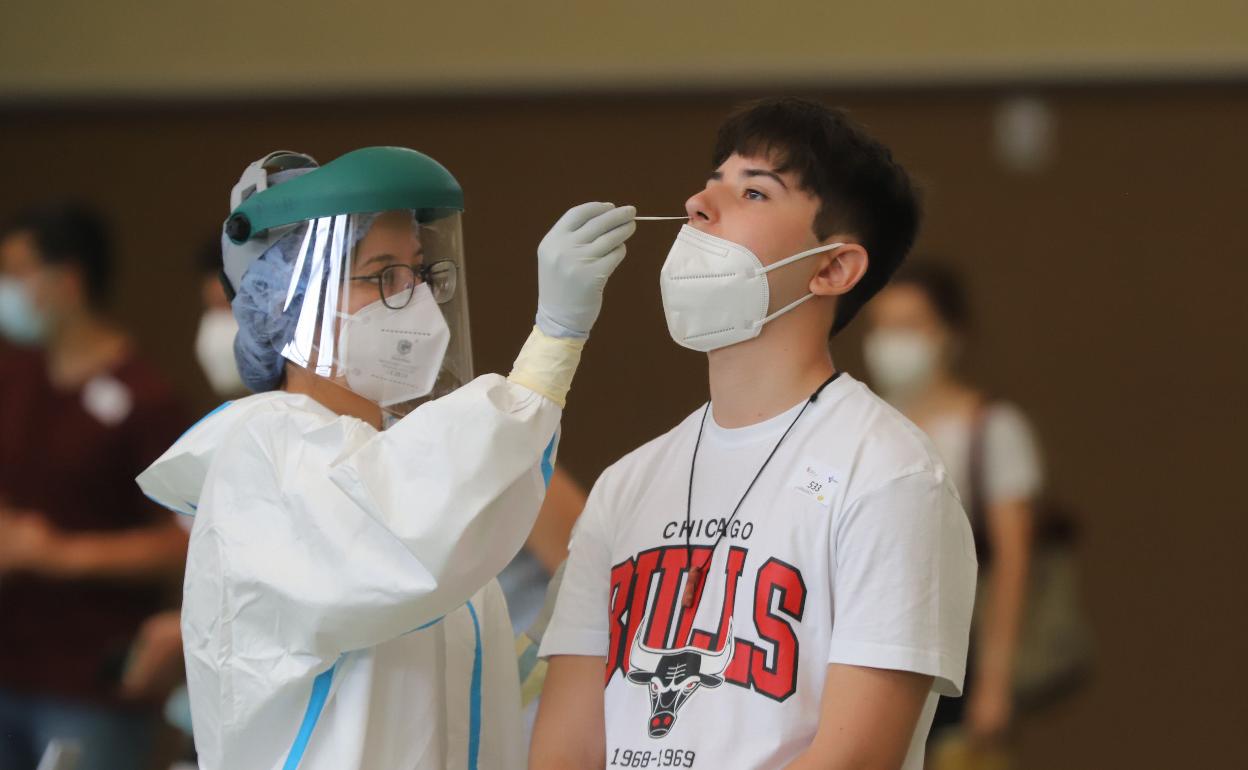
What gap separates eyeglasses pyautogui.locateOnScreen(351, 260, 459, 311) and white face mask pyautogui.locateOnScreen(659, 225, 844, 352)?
339mm

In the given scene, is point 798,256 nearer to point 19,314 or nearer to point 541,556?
point 541,556

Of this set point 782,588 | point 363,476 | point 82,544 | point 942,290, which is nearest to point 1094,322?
point 942,290

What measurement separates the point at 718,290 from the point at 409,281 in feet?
1.44

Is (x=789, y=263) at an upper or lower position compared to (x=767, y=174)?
lower

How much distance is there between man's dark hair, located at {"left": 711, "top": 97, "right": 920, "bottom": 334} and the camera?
2027 millimetres

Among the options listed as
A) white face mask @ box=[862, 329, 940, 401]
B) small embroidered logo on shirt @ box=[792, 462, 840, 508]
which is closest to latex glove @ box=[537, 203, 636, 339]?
small embroidered logo on shirt @ box=[792, 462, 840, 508]

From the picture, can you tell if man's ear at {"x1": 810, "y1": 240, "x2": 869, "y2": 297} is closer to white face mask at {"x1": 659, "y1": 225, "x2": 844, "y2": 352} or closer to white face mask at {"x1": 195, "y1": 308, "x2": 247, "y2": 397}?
white face mask at {"x1": 659, "y1": 225, "x2": 844, "y2": 352}

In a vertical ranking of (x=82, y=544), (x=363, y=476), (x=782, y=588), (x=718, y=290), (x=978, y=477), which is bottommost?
(x=82, y=544)

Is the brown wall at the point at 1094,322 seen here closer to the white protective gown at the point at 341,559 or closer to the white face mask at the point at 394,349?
the white face mask at the point at 394,349

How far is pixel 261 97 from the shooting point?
5512 millimetres

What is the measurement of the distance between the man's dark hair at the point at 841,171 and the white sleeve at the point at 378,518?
463 mm

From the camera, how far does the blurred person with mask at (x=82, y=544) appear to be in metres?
3.68

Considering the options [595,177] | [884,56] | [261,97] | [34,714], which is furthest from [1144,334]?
[34,714]

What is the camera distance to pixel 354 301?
2.07 metres
